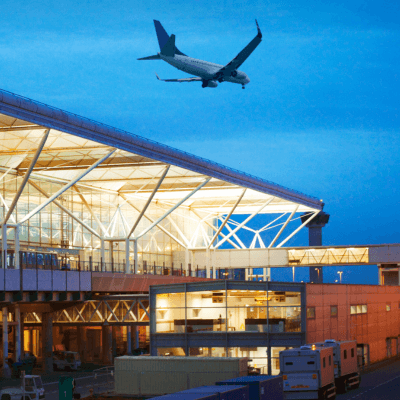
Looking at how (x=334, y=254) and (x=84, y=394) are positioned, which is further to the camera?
(x=334, y=254)

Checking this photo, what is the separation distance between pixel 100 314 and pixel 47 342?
1084 cm

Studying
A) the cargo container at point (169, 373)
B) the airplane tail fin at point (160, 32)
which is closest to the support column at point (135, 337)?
the airplane tail fin at point (160, 32)

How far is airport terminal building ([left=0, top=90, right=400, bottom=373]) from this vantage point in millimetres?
53094

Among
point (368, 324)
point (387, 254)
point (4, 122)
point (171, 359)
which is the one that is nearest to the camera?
point (171, 359)

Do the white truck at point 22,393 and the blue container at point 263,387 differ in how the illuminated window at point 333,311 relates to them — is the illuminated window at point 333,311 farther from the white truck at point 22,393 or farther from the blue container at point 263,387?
the blue container at point 263,387

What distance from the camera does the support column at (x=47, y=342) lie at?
67125 mm

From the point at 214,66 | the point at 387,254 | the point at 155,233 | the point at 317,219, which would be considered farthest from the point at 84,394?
the point at 317,219

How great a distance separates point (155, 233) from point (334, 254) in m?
28.2

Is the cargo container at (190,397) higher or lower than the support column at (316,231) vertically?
lower

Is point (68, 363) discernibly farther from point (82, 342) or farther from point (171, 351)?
point (171, 351)

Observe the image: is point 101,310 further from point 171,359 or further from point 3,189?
point 171,359

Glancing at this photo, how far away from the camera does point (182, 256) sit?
111500 mm

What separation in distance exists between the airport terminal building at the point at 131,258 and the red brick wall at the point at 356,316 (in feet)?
0.70

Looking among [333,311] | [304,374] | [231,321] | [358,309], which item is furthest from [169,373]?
[358,309]
